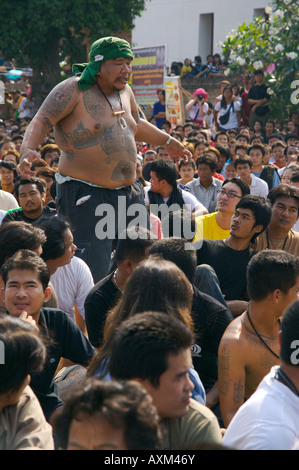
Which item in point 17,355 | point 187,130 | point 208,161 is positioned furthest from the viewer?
point 187,130

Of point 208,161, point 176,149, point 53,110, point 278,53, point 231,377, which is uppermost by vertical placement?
point 278,53

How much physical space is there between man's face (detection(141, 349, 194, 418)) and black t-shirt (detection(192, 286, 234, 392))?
1281mm

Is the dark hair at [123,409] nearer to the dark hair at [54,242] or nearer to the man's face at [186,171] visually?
the dark hair at [54,242]

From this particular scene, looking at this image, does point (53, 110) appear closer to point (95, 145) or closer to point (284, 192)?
point (95, 145)

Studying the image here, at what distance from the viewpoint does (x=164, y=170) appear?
6852 mm

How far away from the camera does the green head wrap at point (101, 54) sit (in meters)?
4.71

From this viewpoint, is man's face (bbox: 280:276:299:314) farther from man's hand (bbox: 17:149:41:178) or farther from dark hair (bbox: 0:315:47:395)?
man's hand (bbox: 17:149:41:178)

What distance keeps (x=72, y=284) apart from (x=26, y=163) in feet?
2.53

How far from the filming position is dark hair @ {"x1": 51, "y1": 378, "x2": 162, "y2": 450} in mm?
1723

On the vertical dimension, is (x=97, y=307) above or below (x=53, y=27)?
below

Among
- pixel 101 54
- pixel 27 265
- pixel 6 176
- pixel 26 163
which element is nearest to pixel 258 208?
pixel 101 54

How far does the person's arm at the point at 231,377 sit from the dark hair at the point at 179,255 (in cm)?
47

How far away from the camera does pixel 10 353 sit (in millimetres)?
2365

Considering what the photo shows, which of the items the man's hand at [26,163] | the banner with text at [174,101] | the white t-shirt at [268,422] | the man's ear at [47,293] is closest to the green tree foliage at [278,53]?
the banner with text at [174,101]
